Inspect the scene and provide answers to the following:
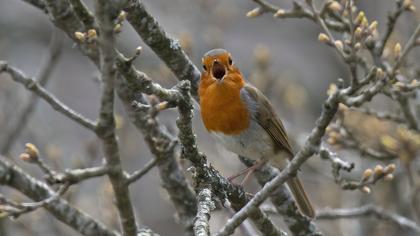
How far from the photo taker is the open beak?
4629mm

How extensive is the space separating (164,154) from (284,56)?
9729 mm

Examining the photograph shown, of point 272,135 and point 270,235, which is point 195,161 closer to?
point 270,235

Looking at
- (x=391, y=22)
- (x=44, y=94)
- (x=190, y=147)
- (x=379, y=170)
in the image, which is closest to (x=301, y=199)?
(x=379, y=170)

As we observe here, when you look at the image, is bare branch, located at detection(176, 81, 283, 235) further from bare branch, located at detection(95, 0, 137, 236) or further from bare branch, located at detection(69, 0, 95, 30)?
bare branch, located at detection(69, 0, 95, 30)

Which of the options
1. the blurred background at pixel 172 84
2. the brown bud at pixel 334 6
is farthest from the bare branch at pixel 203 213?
the blurred background at pixel 172 84

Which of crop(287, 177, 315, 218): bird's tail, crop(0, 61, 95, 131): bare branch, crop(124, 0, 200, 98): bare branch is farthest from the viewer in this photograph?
crop(287, 177, 315, 218): bird's tail

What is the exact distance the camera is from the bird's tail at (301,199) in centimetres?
468

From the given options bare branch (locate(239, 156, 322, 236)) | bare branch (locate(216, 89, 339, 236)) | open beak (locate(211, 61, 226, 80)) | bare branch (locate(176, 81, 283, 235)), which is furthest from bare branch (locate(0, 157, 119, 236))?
open beak (locate(211, 61, 226, 80))

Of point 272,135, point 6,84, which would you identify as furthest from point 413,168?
point 6,84

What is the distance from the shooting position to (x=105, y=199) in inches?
213

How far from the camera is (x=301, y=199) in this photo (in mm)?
4754

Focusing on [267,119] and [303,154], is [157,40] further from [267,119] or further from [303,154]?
[303,154]

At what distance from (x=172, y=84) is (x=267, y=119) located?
1.00 metres

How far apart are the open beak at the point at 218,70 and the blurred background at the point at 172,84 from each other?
53 centimetres
